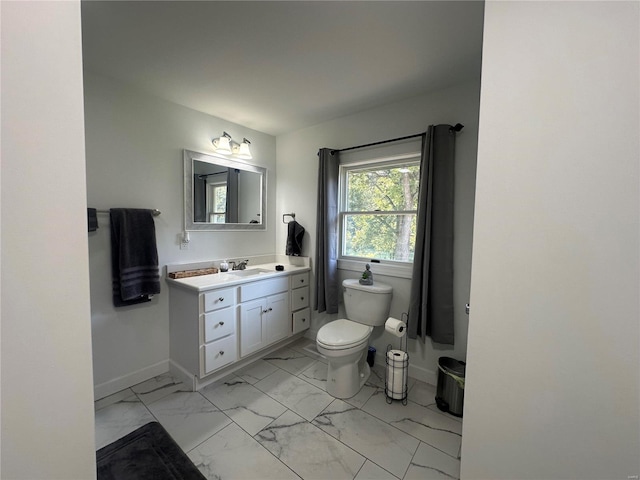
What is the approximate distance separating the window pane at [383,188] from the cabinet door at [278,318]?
1.18 meters

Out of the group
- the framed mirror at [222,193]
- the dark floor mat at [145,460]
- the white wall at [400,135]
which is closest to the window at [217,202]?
the framed mirror at [222,193]

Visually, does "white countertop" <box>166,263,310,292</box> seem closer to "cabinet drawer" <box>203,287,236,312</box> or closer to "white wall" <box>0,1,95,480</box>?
"cabinet drawer" <box>203,287,236,312</box>

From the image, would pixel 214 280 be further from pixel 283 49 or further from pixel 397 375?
pixel 283 49

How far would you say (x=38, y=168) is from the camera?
19.0 inches

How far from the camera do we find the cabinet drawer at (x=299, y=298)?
2736 mm

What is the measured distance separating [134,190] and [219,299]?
3.65 ft

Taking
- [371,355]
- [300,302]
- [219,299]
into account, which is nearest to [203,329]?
[219,299]

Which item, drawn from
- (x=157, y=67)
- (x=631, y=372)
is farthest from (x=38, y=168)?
(x=157, y=67)

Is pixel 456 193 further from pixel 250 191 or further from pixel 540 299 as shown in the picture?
pixel 250 191

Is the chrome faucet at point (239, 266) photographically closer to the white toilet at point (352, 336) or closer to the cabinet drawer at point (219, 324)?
the cabinet drawer at point (219, 324)

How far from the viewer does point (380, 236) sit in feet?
8.20

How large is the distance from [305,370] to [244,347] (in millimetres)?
598

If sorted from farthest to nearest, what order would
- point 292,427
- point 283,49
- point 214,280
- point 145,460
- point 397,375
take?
point 214,280 < point 397,375 < point 292,427 < point 283,49 < point 145,460

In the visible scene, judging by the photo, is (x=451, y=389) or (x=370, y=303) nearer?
(x=451, y=389)
